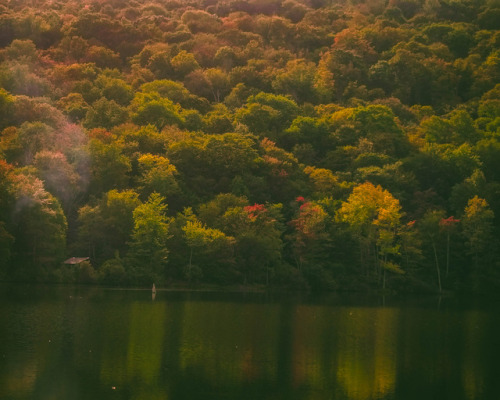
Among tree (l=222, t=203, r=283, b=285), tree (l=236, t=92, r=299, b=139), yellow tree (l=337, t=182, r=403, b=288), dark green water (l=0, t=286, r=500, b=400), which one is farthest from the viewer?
tree (l=236, t=92, r=299, b=139)

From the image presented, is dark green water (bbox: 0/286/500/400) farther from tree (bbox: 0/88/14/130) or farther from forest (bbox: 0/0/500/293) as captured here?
tree (bbox: 0/88/14/130)

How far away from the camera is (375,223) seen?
265 feet

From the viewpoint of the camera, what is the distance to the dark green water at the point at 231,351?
2745cm

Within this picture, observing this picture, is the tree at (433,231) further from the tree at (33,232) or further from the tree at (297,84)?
the tree at (297,84)

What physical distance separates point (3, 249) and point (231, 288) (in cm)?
2273

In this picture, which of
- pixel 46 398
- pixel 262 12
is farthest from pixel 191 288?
pixel 262 12

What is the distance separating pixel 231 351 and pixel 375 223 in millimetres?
48453

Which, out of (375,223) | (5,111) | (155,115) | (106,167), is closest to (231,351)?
(375,223)

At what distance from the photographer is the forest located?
74.4m

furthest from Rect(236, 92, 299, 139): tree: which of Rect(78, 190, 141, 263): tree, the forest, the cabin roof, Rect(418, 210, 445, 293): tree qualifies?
the cabin roof

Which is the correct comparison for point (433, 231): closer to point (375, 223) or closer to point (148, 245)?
point (375, 223)

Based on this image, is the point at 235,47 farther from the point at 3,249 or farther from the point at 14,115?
the point at 3,249

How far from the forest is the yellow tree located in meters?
0.22

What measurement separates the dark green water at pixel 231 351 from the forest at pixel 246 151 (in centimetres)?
1727
